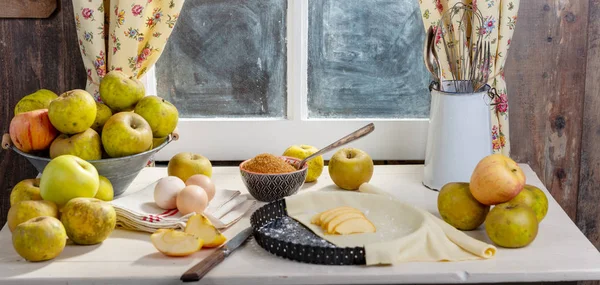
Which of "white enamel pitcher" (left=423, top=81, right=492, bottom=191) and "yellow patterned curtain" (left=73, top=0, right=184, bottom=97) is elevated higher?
"yellow patterned curtain" (left=73, top=0, right=184, bottom=97)

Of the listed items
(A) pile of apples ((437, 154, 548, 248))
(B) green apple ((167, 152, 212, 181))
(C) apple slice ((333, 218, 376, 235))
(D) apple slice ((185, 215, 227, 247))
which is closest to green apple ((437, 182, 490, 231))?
(A) pile of apples ((437, 154, 548, 248))

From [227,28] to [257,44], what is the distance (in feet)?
0.29

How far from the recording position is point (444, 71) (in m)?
1.81

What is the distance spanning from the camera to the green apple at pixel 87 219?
4.27 feet

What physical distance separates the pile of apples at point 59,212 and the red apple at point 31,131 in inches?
4.2

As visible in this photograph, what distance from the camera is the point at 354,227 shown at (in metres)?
1.36

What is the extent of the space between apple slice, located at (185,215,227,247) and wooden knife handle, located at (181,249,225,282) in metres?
0.03

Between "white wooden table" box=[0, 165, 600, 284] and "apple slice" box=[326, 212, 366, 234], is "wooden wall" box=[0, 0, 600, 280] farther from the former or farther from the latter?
"apple slice" box=[326, 212, 366, 234]

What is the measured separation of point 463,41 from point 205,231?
2.66ft

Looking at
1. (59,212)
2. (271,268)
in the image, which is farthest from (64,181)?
(271,268)

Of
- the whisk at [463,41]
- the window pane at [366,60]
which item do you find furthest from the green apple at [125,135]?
the whisk at [463,41]

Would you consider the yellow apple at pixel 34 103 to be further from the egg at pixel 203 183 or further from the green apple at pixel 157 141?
the egg at pixel 203 183

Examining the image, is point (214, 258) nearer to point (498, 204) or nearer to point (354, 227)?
point (354, 227)

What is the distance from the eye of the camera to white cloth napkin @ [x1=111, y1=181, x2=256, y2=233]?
1.42 m
